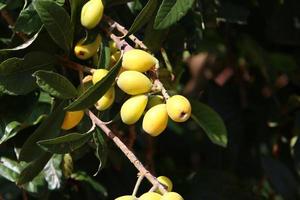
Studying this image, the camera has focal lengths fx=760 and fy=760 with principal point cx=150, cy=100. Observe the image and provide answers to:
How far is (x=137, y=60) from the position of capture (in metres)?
0.88

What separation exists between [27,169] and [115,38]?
0.21 metres

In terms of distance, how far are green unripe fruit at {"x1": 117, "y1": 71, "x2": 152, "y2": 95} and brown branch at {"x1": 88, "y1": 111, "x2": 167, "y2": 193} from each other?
0.20ft

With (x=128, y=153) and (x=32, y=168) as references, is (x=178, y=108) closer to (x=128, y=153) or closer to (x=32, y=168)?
(x=128, y=153)

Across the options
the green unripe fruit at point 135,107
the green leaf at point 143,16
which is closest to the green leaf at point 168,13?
the green leaf at point 143,16

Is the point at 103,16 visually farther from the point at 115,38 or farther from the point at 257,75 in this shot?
the point at 257,75

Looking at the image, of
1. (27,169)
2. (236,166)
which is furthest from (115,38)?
(236,166)

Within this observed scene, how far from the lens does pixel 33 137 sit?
0.97 m

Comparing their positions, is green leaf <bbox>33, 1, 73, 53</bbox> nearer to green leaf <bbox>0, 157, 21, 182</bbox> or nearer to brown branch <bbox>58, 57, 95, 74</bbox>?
brown branch <bbox>58, 57, 95, 74</bbox>

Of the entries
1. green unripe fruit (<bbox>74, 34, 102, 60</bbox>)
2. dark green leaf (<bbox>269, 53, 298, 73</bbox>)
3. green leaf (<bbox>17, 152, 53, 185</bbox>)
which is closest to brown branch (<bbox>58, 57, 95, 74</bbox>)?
green unripe fruit (<bbox>74, 34, 102, 60</bbox>)

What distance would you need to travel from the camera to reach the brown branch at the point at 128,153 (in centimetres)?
84

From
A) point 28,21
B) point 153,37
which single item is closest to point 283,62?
point 153,37

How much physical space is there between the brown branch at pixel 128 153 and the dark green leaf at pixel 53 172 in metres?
0.20

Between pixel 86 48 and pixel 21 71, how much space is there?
9 cm

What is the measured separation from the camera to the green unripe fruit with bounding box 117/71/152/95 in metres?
0.87
